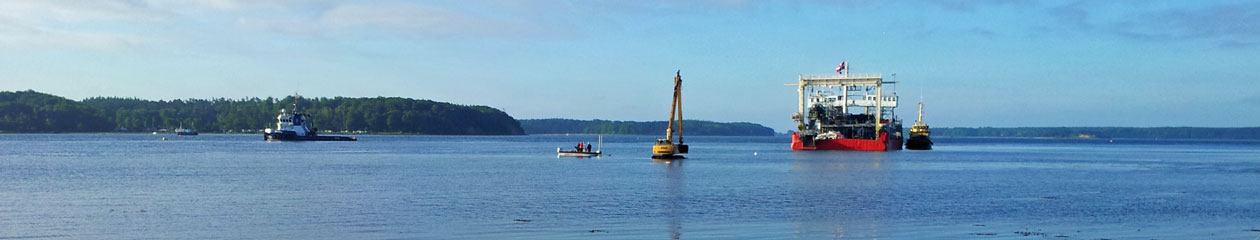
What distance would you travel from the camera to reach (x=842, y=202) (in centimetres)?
3534

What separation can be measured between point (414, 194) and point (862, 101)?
8091cm

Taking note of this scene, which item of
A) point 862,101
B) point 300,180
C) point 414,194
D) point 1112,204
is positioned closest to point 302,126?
point 862,101

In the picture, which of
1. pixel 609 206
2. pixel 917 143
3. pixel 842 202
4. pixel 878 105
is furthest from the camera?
pixel 917 143

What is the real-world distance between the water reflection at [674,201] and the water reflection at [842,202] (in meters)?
2.76

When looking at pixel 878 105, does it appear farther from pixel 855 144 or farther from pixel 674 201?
pixel 674 201

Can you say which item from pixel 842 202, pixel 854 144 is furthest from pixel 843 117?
pixel 842 202

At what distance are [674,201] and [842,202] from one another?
5256mm

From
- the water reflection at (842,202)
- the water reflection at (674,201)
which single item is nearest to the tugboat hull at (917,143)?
the water reflection at (842,202)

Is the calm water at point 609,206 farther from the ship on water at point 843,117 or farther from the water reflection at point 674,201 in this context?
the ship on water at point 843,117

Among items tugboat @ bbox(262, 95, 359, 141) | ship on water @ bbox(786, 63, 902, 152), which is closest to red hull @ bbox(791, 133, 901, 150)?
ship on water @ bbox(786, 63, 902, 152)

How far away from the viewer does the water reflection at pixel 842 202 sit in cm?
2589

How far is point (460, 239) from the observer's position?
76.3ft

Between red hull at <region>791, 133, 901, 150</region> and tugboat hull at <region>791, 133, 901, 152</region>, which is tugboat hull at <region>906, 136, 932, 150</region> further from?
red hull at <region>791, 133, 901, 150</region>

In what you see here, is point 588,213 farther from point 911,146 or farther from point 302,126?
point 302,126
